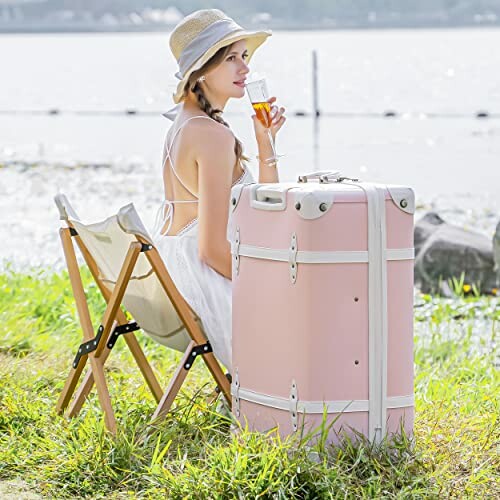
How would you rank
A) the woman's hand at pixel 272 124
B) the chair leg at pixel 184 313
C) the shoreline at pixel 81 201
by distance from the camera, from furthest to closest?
the shoreline at pixel 81 201, the woman's hand at pixel 272 124, the chair leg at pixel 184 313

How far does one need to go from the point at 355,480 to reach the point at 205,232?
906 mm

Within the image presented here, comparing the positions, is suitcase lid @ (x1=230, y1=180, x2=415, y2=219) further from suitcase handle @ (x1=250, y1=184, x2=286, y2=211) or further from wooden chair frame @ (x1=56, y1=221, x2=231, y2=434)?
wooden chair frame @ (x1=56, y1=221, x2=231, y2=434)

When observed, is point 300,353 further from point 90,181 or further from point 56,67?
point 56,67

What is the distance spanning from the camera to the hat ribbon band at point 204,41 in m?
3.50

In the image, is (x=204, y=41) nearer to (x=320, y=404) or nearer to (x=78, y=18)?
(x=320, y=404)

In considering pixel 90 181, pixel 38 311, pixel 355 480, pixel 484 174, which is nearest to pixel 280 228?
pixel 355 480

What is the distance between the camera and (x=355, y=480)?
2895 mm

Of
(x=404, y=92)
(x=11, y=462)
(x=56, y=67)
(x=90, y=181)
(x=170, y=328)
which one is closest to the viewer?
(x=11, y=462)

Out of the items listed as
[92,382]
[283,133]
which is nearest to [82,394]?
[92,382]

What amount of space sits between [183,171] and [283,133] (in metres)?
16.1

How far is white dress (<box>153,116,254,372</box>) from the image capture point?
3436 millimetres

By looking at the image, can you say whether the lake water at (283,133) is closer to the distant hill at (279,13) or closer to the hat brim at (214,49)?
the hat brim at (214,49)

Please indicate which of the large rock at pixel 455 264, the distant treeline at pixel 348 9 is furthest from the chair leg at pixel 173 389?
the distant treeline at pixel 348 9

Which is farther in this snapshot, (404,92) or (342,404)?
(404,92)
